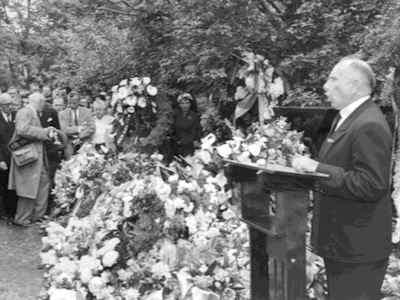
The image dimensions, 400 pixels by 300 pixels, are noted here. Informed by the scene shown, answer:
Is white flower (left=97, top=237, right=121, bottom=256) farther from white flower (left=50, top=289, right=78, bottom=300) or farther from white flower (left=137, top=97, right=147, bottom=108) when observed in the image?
white flower (left=137, top=97, right=147, bottom=108)

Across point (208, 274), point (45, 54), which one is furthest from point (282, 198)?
point (45, 54)

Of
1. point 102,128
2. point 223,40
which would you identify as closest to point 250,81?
point 223,40

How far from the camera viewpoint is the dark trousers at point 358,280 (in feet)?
8.80

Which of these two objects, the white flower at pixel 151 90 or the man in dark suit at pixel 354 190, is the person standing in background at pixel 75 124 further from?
the man in dark suit at pixel 354 190

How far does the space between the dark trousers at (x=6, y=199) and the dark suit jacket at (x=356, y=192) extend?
5296mm

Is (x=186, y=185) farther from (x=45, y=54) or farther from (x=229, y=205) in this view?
(x=45, y=54)

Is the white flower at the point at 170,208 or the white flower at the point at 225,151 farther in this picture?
the white flower at the point at 225,151

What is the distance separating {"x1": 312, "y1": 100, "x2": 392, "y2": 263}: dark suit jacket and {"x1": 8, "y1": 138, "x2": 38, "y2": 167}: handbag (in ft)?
15.2

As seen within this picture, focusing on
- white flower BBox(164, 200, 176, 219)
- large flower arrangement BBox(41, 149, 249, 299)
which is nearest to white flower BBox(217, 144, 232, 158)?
large flower arrangement BBox(41, 149, 249, 299)

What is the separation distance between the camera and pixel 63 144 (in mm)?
7258

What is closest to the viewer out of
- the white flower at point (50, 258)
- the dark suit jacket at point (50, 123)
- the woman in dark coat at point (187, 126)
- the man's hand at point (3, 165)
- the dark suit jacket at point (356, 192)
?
the dark suit jacket at point (356, 192)

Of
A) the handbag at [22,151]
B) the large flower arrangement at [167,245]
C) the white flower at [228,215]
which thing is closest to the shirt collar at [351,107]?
the large flower arrangement at [167,245]

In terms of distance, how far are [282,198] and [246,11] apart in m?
4.16

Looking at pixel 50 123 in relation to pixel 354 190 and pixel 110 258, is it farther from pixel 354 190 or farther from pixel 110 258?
pixel 354 190
